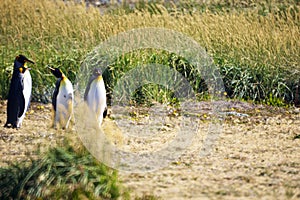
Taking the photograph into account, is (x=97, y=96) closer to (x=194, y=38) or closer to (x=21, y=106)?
(x=21, y=106)

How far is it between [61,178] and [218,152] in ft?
5.92

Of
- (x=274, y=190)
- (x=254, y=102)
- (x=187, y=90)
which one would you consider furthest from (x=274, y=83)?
(x=274, y=190)

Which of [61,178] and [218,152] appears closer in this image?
[61,178]

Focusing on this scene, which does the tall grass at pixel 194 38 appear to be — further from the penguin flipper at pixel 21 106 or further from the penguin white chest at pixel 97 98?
the penguin white chest at pixel 97 98

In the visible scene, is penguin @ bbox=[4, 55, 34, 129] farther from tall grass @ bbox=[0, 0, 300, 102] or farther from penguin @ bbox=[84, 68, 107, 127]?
tall grass @ bbox=[0, 0, 300, 102]

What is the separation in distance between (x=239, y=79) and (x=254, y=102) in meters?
0.43

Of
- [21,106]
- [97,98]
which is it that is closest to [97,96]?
[97,98]

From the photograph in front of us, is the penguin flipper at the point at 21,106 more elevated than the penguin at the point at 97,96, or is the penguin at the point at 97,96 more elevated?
the penguin at the point at 97,96

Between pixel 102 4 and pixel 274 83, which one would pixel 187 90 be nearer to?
pixel 274 83

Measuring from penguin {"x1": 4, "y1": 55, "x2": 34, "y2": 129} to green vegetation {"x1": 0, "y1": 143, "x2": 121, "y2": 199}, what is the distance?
78.3 inches

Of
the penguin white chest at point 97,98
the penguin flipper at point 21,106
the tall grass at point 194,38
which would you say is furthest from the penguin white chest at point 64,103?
the tall grass at point 194,38

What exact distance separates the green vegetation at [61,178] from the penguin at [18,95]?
1989 millimetres

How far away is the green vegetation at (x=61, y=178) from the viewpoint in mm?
4781

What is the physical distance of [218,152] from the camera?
6121mm
